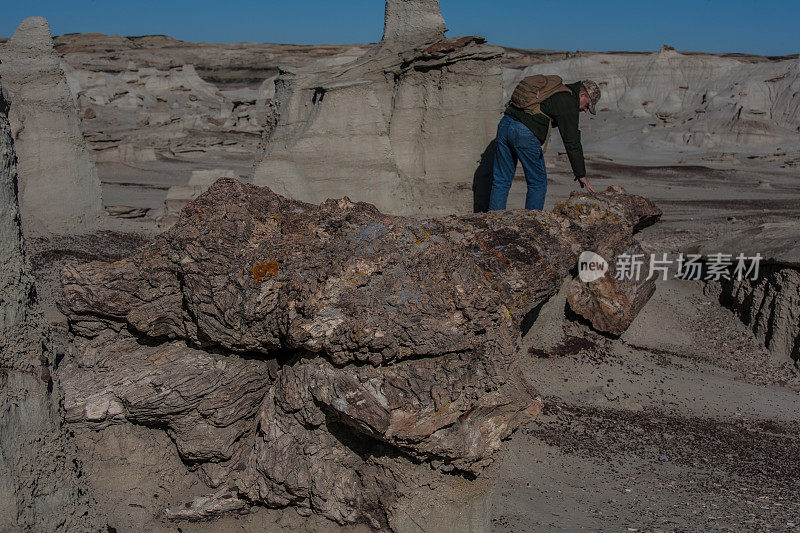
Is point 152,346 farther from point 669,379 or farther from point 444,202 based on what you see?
point 669,379

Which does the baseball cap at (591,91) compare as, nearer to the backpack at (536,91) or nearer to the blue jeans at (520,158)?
the backpack at (536,91)

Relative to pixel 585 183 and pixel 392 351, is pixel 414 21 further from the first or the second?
pixel 392 351

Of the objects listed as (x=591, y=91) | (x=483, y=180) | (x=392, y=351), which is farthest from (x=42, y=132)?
(x=392, y=351)

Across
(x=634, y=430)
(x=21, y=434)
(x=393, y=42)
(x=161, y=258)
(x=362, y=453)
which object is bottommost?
(x=634, y=430)

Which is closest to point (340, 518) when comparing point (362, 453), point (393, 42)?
point (362, 453)

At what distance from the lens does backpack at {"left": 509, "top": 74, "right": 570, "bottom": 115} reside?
5547mm

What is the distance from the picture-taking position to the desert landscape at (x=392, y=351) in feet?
8.79

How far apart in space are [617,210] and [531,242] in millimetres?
2115

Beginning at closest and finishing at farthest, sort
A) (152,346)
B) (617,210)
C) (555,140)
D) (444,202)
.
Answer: (152,346), (617,210), (444,202), (555,140)

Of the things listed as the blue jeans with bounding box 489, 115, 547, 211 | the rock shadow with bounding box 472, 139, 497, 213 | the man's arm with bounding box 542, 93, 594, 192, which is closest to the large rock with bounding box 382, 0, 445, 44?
the rock shadow with bounding box 472, 139, 497, 213

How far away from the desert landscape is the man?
575mm

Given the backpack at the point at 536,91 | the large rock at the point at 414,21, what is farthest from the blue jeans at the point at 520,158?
the large rock at the point at 414,21

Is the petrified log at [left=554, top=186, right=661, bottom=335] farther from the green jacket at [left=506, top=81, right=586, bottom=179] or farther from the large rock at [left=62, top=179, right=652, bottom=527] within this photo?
the large rock at [left=62, top=179, right=652, bottom=527]

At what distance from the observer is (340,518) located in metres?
2.98
